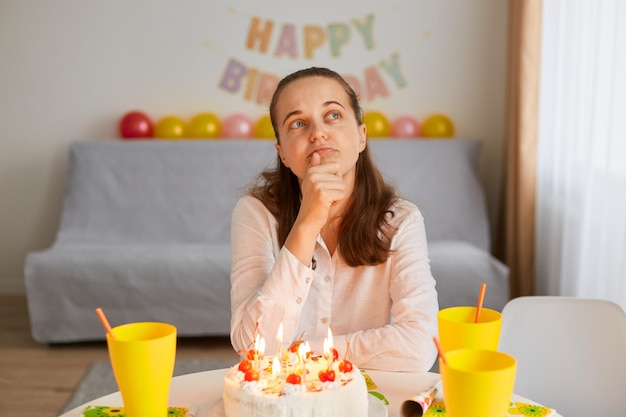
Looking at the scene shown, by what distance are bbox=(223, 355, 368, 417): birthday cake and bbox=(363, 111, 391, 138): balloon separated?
3.38 meters

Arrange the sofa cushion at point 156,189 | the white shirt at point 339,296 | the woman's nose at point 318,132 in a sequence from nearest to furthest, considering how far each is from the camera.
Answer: the white shirt at point 339,296 → the woman's nose at point 318,132 → the sofa cushion at point 156,189

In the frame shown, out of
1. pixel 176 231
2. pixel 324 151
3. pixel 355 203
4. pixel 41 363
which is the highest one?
pixel 324 151

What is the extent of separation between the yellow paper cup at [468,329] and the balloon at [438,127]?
11.4 feet

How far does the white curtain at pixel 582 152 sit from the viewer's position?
2.89 metres

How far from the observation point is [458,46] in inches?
184

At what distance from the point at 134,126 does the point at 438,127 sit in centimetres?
171

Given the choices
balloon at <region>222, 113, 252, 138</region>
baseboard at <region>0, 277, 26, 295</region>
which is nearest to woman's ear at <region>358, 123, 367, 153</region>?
balloon at <region>222, 113, 252, 138</region>

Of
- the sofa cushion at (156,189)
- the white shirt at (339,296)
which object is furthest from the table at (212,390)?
the sofa cushion at (156,189)

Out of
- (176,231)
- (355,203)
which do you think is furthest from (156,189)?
(355,203)

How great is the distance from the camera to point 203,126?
458 cm

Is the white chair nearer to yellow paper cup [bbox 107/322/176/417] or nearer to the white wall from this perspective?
yellow paper cup [bbox 107/322/176/417]

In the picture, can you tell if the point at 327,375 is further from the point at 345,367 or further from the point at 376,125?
the point at 376,125

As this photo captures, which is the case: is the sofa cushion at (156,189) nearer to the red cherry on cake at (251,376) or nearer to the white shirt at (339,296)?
the white shirt at (339,296)

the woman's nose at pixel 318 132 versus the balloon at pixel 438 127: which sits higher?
the woman's nose at pixel 318 132
